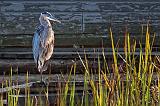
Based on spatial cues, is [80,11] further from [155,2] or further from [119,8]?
[155,2]

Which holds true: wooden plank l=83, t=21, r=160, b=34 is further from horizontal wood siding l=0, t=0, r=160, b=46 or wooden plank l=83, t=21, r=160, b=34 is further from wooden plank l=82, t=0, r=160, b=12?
wooden plank l=82, t=0, r=160, b=12

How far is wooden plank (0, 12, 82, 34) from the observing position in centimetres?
998

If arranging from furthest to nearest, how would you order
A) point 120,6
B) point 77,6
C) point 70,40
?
point 120,6
point 77,6
point 70,40

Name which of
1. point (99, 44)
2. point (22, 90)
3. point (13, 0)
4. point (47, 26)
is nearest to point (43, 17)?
point (47, 26)

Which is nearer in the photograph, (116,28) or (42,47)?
(42,47)

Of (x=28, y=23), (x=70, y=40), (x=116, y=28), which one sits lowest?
(x=70, y=40)

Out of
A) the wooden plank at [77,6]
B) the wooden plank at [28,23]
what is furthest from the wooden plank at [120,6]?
the wooden plank at [28,23]

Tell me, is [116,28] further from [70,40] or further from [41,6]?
[41,6]

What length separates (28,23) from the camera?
10125 mm

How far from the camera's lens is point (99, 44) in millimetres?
9938

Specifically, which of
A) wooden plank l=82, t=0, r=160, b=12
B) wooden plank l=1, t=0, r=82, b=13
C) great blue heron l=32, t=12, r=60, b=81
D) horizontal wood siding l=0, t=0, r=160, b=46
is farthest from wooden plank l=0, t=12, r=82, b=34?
great blue heron l=32, t=12, r=60, b=81

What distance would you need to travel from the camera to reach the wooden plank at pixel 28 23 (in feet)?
32.8

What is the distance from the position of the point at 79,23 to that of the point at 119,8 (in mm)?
953

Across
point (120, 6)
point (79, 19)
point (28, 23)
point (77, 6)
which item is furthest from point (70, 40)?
point (120, 6)
